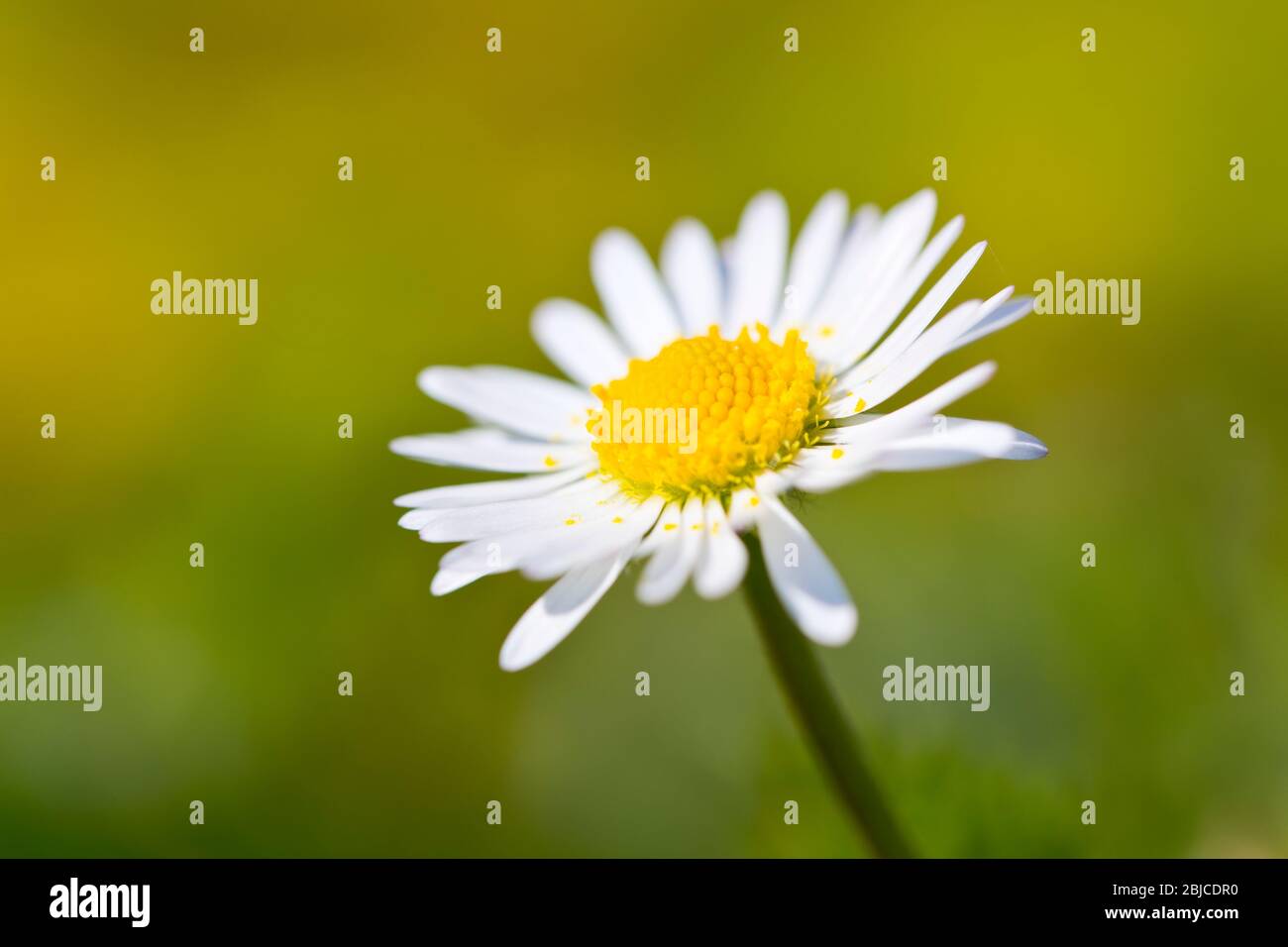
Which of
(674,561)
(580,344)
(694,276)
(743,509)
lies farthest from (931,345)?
(580,344)

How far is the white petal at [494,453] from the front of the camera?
2.60m

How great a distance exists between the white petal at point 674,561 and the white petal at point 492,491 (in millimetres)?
424

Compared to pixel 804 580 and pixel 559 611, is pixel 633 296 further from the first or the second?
pixel 804 580

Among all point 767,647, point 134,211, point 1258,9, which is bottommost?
point 767,647

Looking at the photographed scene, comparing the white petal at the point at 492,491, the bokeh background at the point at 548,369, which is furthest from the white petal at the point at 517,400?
the bokeh background at the point at 548,369

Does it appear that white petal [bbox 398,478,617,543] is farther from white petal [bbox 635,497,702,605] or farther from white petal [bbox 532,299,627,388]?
white petal [bbox 532,299,627,388]

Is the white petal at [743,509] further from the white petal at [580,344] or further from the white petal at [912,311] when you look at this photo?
the white petal at [580,344]

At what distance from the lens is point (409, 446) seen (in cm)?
259

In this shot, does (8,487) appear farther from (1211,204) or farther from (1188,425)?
(1211,204)

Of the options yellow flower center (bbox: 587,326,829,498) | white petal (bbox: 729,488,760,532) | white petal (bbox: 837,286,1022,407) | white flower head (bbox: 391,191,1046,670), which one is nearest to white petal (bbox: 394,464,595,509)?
white flower head (bbox: 391,191,1046,670)

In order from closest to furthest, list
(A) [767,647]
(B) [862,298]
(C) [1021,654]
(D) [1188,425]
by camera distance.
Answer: (A) [767,647], (B) [862,298], (C) [1021,654], (D) [1188,425]

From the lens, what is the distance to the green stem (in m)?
2.05
